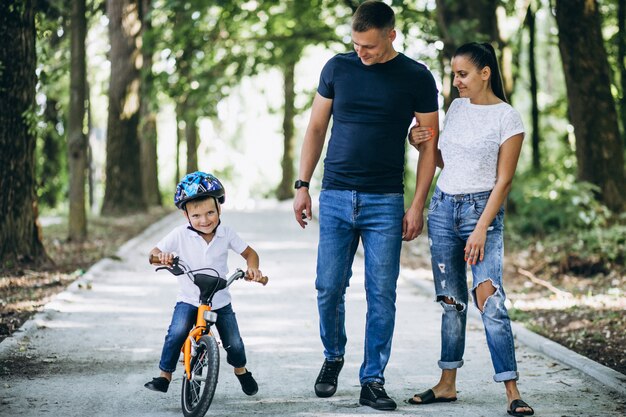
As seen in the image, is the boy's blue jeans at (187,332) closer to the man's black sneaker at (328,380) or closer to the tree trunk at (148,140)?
the man's black sneaker at (328,380)

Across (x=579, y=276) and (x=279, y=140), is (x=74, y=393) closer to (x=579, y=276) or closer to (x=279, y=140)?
(x=579, y=276)

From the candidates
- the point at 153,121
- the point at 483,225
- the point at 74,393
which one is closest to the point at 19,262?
the point at 74,393

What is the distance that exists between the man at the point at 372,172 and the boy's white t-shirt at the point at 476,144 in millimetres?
151

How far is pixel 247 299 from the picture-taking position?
1164 cm

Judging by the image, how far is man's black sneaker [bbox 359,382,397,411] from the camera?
6.17 meters

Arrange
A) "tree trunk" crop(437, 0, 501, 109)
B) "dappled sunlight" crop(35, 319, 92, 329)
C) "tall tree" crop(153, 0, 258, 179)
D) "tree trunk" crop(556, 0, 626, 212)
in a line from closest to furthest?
1. "dappled sunlight" crop(35, 319, 92, 329)
2. "tree trunk" crop(556, 0, 626, 212)
3. "tree trunk" crop(437, 0, 501, 109)
4. "tall tree" crop(153, 0, 258, 179)

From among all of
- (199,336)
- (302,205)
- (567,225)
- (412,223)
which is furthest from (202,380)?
(567,225)

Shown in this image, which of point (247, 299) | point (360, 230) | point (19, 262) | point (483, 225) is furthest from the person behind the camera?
point (19, 262)

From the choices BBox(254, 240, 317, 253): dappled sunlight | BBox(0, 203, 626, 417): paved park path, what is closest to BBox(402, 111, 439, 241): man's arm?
BBox(0, 203, 626, 417): paved park path

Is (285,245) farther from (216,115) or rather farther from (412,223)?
(412,223)

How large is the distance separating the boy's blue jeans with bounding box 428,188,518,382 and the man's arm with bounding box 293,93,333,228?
0.81 meters

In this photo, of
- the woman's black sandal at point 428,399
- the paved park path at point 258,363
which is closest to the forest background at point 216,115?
the paved park path at point 258,363

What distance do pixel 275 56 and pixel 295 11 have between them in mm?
1890

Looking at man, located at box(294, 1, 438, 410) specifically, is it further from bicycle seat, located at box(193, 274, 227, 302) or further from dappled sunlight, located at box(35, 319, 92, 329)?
dappled sunlight, located at box(35, 319, 92, 329)
